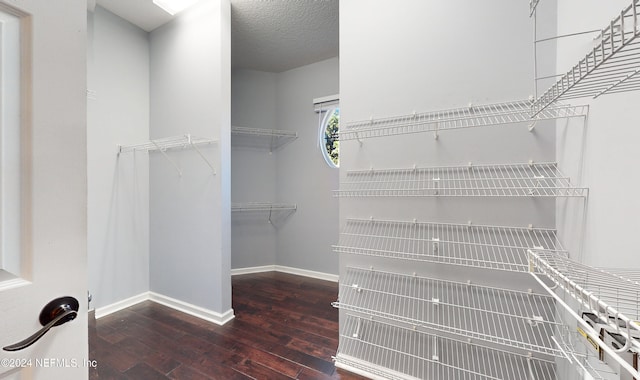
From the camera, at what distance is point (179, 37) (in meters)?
2.40

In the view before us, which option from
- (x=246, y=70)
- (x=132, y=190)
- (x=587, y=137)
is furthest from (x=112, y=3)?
(x=587, y=137)

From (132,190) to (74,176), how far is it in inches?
90.3

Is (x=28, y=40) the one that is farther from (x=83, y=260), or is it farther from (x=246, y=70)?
(x=246, y=70)

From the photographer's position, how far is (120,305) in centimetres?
235

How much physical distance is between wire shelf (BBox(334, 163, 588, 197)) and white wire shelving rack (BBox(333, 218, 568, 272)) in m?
0.18

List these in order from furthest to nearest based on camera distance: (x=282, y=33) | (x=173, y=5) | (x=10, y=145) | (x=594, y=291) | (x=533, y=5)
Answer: (x=282, y=33) → (x=173, y=5) → (x=533, y=5) → (x=594, y=291) → (x=10, y=145)

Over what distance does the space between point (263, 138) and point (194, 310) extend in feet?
7.32

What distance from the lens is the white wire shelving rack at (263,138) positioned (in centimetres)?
328

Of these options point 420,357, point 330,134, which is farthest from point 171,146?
point 420,357

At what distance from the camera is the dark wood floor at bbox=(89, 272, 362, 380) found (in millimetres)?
1552

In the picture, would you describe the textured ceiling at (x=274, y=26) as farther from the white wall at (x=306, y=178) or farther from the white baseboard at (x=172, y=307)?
the white baseboard at (x=172, y=307)

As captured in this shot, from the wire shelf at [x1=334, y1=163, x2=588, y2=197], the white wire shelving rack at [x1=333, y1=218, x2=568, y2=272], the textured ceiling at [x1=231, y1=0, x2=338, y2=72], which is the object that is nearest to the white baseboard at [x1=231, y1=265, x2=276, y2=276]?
the white wire shelving rack at [x1=333, y1=218, x2=568, y2=272]

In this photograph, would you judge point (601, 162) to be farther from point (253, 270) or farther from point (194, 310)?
point (253, 270)

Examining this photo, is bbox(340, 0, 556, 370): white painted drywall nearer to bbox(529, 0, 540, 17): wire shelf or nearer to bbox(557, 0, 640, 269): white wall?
bbox(557, 0, 640, 269): white wall
